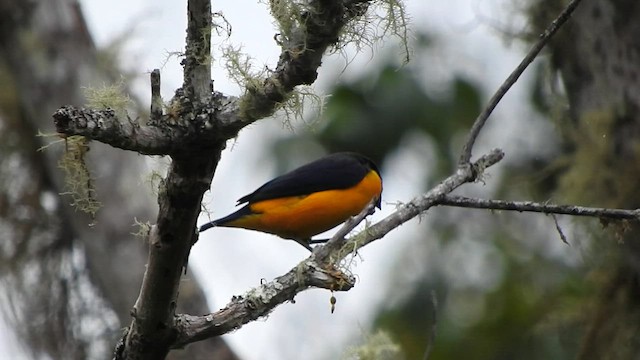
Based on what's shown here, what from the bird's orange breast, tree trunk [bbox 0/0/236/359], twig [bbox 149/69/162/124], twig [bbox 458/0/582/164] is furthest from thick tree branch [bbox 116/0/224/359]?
tree trunk [bbox 0/0/236/359]

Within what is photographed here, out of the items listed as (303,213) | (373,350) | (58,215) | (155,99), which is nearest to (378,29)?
(155,99)

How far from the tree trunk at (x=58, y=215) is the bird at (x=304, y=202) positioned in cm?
76

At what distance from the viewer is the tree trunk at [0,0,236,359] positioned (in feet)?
17.2

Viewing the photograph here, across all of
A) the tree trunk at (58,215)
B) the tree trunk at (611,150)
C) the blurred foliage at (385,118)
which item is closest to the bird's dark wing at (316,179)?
the tree trunk at (58,215)

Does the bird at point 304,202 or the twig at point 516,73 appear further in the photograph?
the bird at point 304,202

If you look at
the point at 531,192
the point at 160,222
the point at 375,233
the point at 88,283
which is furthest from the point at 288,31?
the point at 88,283

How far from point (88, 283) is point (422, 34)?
3.89 metres

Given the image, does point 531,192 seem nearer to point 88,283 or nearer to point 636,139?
point 636,139

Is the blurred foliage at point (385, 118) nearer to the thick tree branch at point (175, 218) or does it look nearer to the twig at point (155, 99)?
the thick tree branch at point (175, 218)

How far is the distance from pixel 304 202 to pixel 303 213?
0.05 meters

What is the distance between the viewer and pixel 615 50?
4461mm

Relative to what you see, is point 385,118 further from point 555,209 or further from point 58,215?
point 555,209

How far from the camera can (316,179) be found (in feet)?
15.1

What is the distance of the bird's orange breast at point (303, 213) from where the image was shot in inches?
175
